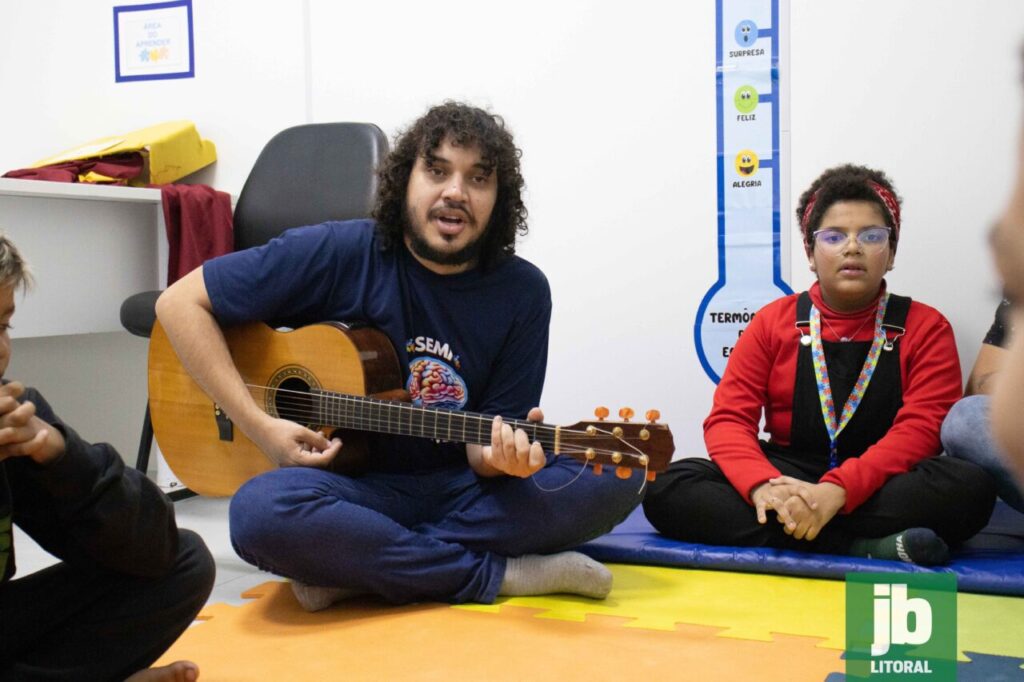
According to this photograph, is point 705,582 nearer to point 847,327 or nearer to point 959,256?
point 847,327

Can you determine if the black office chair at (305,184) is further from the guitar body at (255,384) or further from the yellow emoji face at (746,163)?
the yellow emoji face at (746,163)

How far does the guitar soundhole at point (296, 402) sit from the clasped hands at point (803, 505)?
3.27ft

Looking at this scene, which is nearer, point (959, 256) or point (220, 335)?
point (220, 335)

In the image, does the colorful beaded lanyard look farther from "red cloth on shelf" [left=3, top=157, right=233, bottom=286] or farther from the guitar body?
"red cloth on shelf" [left=3, top=157, right=233, bottom=286]

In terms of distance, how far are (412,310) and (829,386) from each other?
1011 millimetres

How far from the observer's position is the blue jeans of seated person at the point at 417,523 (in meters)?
1.98

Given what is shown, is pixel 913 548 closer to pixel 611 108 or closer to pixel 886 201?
pixel 886 201

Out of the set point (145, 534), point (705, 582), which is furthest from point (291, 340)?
point (705, 582)

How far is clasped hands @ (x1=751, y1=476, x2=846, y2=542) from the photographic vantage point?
7.30 ft

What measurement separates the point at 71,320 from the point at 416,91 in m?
1.29

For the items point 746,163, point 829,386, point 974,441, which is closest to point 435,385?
point 829,386

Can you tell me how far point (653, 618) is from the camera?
1.97 metres

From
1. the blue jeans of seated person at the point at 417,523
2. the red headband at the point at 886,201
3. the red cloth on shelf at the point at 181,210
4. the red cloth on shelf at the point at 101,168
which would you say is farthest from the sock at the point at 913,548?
the red cloth on shelf at the point at 101,168

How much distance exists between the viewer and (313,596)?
205cm
